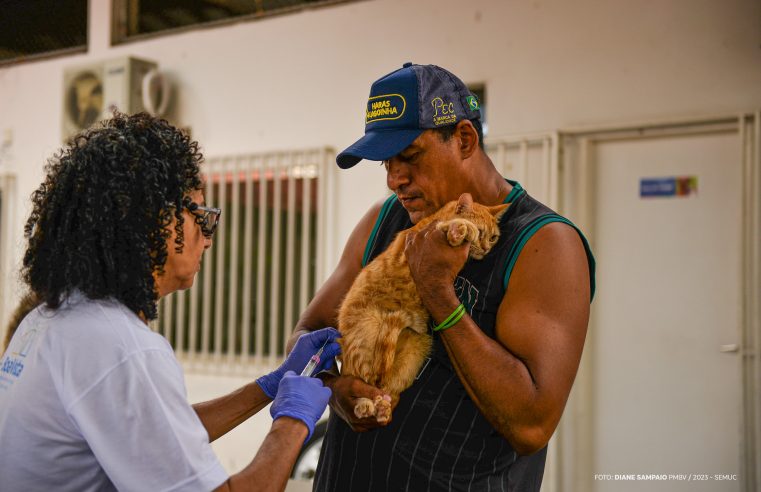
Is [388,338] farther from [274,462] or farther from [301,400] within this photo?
[274,462]

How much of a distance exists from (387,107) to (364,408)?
66 centimetres

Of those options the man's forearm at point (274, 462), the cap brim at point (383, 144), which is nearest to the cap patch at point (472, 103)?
the cap brim at point (383, 144)

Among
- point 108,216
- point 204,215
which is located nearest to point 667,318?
point 204,215

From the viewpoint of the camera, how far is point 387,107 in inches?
65.9

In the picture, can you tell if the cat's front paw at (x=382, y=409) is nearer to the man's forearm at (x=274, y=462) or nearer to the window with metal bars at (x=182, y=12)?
the man's forearm at (x=274, y=462)

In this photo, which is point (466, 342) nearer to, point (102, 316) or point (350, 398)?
point (350, 398)

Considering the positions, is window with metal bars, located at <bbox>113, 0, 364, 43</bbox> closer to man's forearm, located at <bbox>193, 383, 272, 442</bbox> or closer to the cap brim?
the cap brim

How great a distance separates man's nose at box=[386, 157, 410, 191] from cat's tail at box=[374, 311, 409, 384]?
0.30 meters

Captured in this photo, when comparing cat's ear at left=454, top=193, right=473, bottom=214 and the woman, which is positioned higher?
cat's ear at left=454, top=193, right=473, bottom=214

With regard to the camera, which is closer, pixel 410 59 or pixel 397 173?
pixel 397 173

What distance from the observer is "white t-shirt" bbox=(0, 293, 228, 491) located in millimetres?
1197

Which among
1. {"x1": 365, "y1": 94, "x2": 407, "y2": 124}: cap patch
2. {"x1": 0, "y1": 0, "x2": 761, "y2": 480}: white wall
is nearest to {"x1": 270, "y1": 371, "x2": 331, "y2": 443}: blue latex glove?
{"x1": 365, "y1": 94, "x2": 407, "y2": 124}: cap patch

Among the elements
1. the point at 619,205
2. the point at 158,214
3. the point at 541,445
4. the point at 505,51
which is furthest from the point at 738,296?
the point at 158,214

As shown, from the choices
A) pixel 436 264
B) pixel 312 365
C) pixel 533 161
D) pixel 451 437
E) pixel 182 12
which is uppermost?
pixel 182 12
